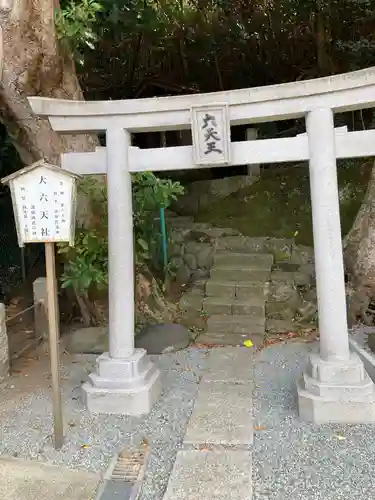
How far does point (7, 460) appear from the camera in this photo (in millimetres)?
3785

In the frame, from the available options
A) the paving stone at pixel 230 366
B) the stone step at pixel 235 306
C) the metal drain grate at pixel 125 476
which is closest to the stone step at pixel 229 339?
the paving stone at pixel 230 366

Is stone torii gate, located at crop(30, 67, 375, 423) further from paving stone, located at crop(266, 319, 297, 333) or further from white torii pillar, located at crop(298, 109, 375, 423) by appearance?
paving stone, located at crop(266, 319, 297, 333)

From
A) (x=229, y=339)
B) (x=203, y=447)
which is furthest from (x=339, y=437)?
(x=229, y=339)

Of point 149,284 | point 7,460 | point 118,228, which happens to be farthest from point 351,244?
point 7,460

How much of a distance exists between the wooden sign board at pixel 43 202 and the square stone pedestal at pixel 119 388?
143cm

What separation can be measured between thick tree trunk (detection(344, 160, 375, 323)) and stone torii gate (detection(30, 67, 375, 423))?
2.68 metres

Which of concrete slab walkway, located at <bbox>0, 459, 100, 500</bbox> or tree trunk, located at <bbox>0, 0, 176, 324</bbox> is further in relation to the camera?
tree trunk, located at <bbox>0, 0, 176, 324</bbox>

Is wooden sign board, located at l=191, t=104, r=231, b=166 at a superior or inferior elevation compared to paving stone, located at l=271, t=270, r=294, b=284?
superior

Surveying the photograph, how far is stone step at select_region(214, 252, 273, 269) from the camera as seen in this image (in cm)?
828

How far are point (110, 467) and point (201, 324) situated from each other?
148 inches

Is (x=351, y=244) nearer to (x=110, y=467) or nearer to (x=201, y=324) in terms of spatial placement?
(x=201, y=324)

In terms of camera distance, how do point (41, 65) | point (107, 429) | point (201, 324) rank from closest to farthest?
point (107, 429), point (41, 65), point (201, 324)

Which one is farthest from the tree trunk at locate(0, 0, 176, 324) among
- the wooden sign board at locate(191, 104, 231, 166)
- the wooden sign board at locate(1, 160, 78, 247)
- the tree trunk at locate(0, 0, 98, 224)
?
the wooden sign board at locate(191, 104, 231, 166)

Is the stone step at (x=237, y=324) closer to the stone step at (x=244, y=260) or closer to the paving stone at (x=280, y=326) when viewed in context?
the paving stone at (x=280, y=326)
